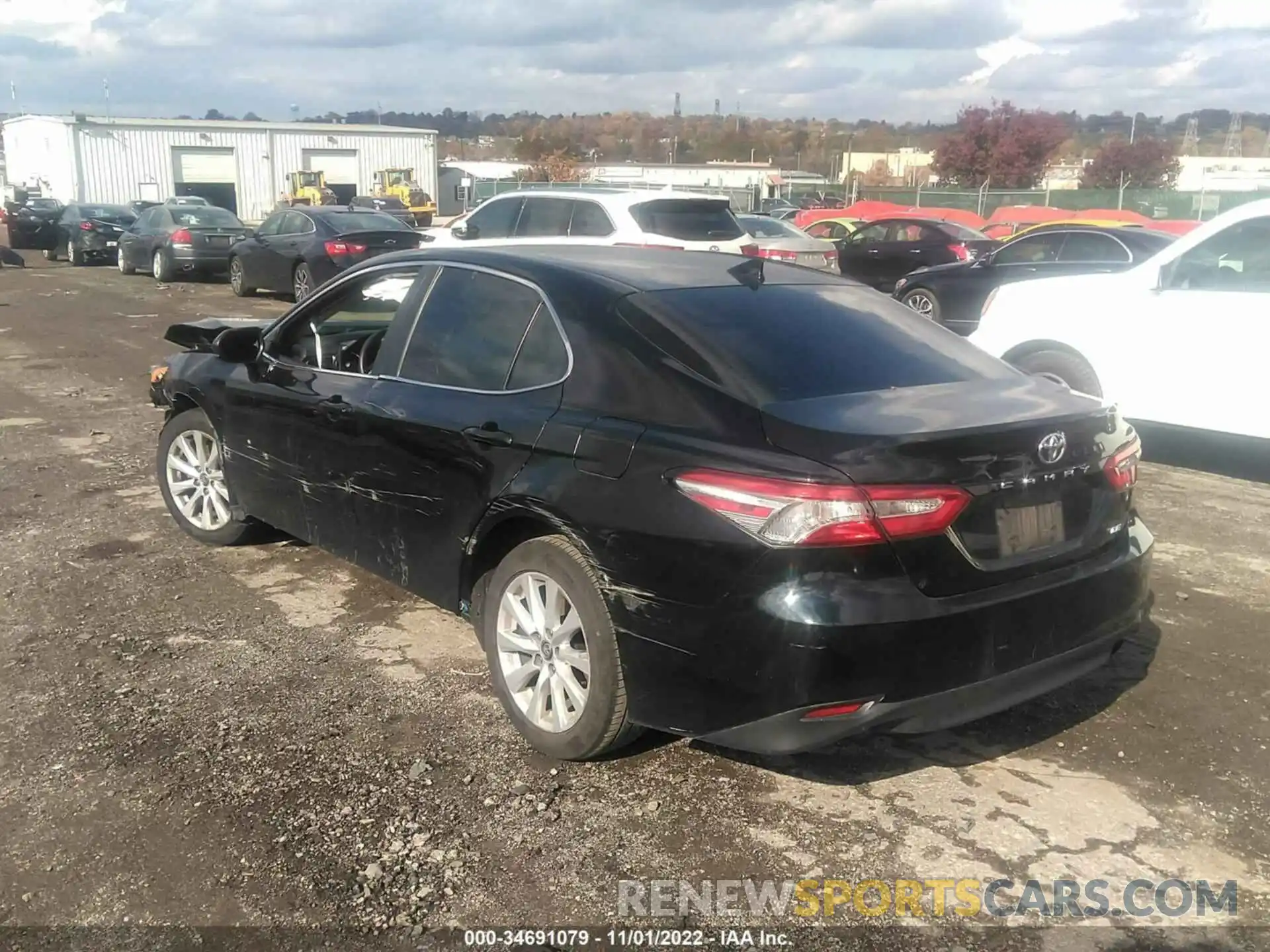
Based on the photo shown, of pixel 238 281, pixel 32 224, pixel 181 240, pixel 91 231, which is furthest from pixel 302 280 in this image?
pixel 32 224

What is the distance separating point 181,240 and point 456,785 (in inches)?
793

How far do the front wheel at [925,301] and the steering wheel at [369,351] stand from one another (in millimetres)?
9630

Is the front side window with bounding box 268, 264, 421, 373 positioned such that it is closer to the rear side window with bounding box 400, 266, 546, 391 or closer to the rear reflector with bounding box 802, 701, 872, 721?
the rear side window with bounding box 400, 266, 546, 391

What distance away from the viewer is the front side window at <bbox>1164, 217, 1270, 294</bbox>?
23.5 ft

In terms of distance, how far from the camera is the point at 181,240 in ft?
69.9

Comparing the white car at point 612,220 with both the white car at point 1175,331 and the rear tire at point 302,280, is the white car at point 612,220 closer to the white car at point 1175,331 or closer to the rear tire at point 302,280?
the white car at point 1175,331

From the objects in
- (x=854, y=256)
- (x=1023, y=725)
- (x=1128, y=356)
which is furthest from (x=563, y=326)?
(x=854, y=256)

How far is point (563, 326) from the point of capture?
3857mm

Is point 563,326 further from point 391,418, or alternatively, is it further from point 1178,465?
point 1178,465

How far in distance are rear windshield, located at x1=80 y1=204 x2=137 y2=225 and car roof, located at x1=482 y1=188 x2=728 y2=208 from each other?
18730 millimetres

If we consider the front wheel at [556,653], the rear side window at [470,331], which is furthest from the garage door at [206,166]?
the front wheel at [556,653]

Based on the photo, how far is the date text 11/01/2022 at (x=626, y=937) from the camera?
9.44 feet

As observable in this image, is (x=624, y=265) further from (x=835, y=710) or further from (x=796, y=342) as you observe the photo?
(x=835, y=710)

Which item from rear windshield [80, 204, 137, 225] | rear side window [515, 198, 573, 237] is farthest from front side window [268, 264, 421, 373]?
rear windshield [80, 204, 137, 225]
